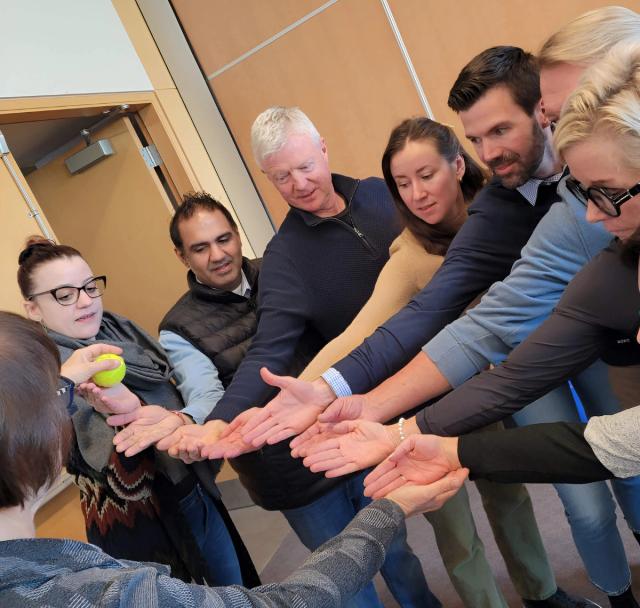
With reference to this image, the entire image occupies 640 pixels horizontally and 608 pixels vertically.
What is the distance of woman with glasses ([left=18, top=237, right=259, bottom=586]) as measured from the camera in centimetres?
184

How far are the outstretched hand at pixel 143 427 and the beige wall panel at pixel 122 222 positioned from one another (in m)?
2.04

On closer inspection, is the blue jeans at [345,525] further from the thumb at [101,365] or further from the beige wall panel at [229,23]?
the beige wall panel at [229,23]

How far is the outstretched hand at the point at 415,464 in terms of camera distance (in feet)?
4.63

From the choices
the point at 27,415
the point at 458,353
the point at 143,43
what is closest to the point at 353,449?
the point at 458,353

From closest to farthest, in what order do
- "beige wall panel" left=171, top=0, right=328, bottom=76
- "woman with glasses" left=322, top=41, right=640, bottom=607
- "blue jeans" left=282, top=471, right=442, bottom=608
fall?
"woman with glasses" left=322, top=41, right=640, bottom=607 → "blue jeans" left=282, top=471, right=442, bottom=608 → "beige wall panel" left=171, top=0, right=328, bottom=76

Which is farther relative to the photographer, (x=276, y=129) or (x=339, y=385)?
(x=276, y=129)

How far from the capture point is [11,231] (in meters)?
2.94

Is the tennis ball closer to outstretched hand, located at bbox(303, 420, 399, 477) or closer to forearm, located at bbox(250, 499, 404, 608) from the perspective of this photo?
outstretched hand, located at bbox(303, 420, 399, 477)

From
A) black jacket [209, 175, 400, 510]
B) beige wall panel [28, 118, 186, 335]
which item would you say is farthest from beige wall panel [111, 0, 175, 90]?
black jacket [209, 175, 400, 510]

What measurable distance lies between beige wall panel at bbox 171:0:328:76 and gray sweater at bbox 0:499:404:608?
3084 millimetres

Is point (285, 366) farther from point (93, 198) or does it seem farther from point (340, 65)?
point (93, 198)

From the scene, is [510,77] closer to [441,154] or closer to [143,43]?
[441,154]

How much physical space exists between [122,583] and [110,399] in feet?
3.32

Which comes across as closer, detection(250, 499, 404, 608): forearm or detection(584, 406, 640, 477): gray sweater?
detection(250, 499, 404, 608): forearm
